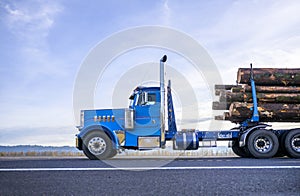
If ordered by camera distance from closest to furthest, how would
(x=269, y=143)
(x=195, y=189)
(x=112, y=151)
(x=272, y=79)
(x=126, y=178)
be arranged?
(x=195, y=189)
(x=126, y=178)
(x=112, y=151)
(x=269, y=143)
(x=272, y=79)

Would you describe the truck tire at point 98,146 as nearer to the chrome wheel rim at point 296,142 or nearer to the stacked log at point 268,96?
the stacked log at point 268,96

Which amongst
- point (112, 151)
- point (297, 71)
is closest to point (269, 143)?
point (297, 71)

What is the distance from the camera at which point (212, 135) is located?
43.2ft

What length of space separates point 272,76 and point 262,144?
2.98m

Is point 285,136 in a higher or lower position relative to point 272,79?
lower

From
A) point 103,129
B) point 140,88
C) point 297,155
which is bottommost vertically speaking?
point 297,155

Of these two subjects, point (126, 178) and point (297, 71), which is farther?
point (297, 71)

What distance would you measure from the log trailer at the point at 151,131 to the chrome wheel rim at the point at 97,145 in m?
0.03

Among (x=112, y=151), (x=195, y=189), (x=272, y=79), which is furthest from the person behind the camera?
(x=272, y=79)

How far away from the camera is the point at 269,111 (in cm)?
1366

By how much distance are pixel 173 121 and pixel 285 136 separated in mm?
4024

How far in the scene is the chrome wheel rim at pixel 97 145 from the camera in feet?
38.3

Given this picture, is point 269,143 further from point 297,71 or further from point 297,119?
point 297,71

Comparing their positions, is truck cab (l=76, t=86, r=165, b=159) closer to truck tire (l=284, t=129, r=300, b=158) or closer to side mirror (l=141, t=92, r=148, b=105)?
side mirror (l=141, t=92, r=148, b=105)
